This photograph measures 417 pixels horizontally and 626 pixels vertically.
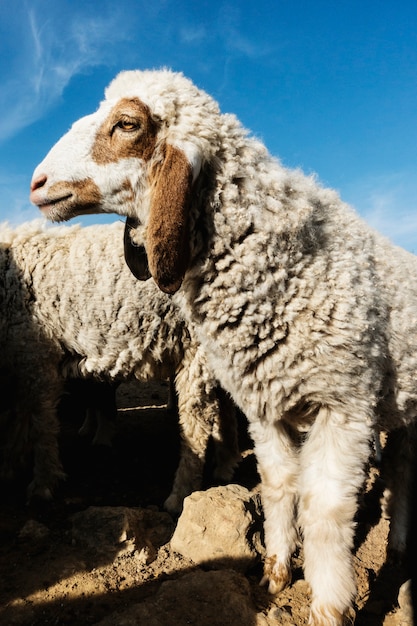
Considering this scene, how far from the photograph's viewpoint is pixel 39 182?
9.15 feet

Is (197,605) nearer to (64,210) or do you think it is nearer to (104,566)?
(104,566)

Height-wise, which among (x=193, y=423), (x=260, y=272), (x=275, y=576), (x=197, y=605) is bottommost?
(x=197, y=605)

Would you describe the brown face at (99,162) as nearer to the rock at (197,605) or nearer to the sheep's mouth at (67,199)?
the sheep's mouth at (67,199)

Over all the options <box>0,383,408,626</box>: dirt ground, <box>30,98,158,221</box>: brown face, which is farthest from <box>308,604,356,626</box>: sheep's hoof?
<box>30,98,158,221</box>: brown face

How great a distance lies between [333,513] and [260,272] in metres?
1.34

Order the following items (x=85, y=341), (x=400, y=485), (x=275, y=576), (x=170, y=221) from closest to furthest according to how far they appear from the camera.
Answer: (x=170, y=221), (x=275, y=576), (x=400, y=485), (x=85, y=341)

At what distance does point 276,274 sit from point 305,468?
3.81 ft

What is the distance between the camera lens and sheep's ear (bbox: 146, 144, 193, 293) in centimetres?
244

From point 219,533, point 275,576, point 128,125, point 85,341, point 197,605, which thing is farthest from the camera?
point 85,341

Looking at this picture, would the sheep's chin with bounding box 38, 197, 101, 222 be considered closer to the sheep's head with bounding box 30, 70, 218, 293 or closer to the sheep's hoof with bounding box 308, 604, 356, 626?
the sheep's head with bounding box 30, 70, 218, 293

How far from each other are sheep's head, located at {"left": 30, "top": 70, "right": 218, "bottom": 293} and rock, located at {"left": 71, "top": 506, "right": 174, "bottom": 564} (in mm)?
2012

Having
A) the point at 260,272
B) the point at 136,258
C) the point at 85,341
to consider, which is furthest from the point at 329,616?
the point at 85,341

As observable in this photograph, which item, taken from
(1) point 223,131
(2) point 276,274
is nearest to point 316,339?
(2) point 276,274

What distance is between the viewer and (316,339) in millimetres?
2506
